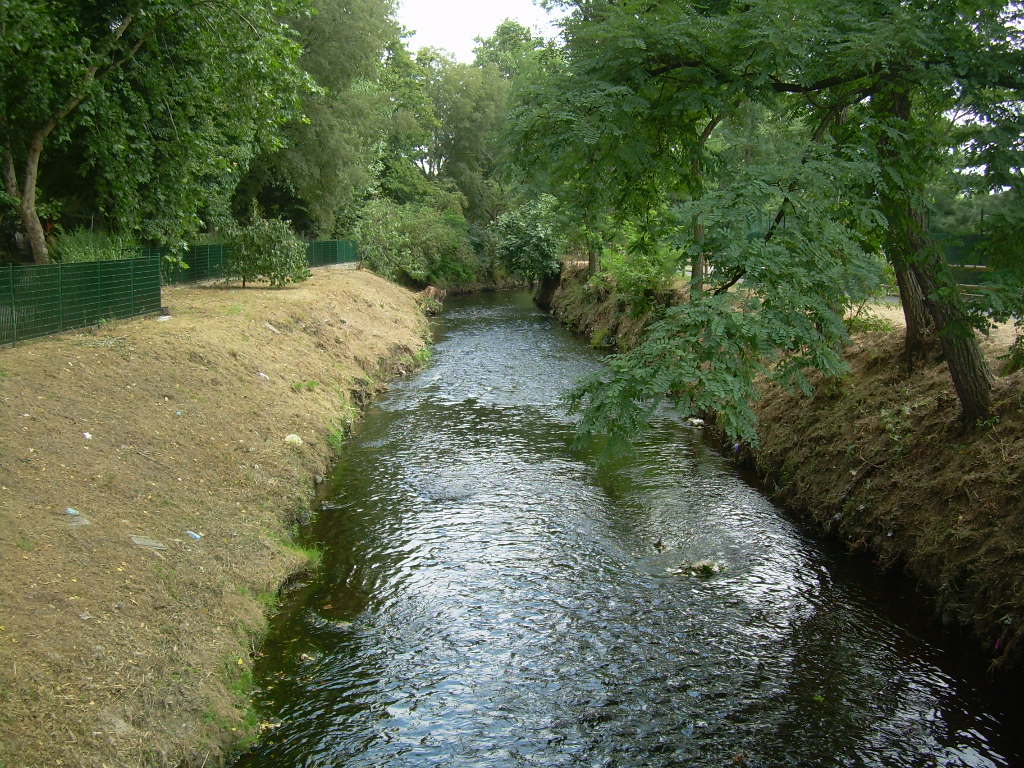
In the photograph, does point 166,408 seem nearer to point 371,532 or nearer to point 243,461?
point 243,461

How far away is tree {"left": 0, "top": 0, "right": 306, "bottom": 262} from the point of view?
14570mm

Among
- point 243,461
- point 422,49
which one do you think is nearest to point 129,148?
point 243,461

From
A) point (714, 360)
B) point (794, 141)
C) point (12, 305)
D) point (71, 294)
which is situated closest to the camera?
point (714, 360)

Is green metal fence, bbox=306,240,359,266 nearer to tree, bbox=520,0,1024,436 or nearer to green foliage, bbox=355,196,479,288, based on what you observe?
green foliage, bbox=355,196,479,288

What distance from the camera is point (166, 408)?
1205 centimetres

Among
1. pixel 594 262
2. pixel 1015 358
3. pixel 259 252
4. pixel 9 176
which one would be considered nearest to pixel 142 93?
pixel 9 176

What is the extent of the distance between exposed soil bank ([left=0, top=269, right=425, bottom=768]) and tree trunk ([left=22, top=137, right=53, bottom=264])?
249 centimetres

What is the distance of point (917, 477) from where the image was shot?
33.2ft

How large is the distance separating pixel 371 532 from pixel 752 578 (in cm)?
514

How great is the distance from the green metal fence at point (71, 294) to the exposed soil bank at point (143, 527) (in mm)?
560

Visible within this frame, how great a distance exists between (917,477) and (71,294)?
1433cm

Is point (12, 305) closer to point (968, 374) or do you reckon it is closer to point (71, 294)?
point (71, 294)

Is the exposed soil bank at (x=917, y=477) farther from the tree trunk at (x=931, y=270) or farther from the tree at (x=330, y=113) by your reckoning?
the tree at (x=330, y=113)

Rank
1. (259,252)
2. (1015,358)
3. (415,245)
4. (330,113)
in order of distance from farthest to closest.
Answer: (415,245), (330,113), (259,252), (1015,358)
